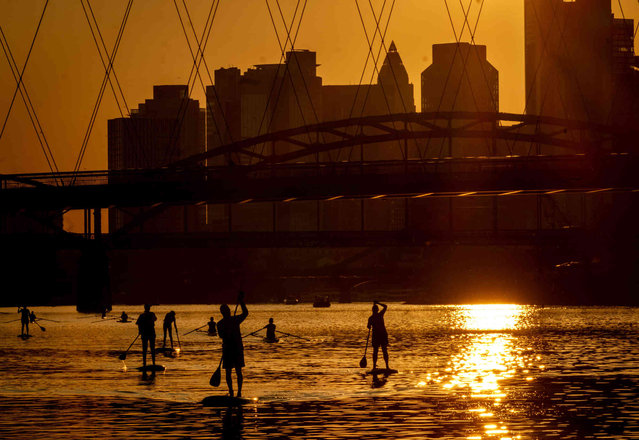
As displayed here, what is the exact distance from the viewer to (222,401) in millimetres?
27969

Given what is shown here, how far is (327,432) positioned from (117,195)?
80.6 meters

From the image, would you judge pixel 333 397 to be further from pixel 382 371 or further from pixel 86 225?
pixel 86 225

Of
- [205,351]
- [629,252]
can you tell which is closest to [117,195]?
[205,351]

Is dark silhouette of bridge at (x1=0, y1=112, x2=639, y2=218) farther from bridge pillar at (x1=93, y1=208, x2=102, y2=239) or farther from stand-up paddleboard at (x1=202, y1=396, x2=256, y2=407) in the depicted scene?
stand-up paddleboard at (x1=202, y1=396, x2=256, y2=407)

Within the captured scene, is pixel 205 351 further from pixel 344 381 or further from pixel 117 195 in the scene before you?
pixel 117 195

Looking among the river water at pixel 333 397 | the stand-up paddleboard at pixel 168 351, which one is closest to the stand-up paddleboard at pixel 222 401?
the river water at pixel 333 397

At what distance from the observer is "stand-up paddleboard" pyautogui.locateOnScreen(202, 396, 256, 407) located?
2774 centimetres

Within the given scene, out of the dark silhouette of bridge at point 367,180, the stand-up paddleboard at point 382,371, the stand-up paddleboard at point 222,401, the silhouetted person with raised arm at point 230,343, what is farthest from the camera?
the dark silhouette of bridge at point 367,180

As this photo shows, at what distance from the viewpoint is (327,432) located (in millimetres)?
22547

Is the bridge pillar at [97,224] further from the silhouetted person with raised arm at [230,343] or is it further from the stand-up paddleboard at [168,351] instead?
the silhouetted person with raised arm at [230,343]

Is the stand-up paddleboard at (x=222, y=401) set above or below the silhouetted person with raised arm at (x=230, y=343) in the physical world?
below

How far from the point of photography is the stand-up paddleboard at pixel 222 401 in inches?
1092

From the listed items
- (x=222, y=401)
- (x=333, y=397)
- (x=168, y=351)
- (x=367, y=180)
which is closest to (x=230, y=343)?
(x=222, y=401)

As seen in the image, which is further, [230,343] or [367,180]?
[367,180]
